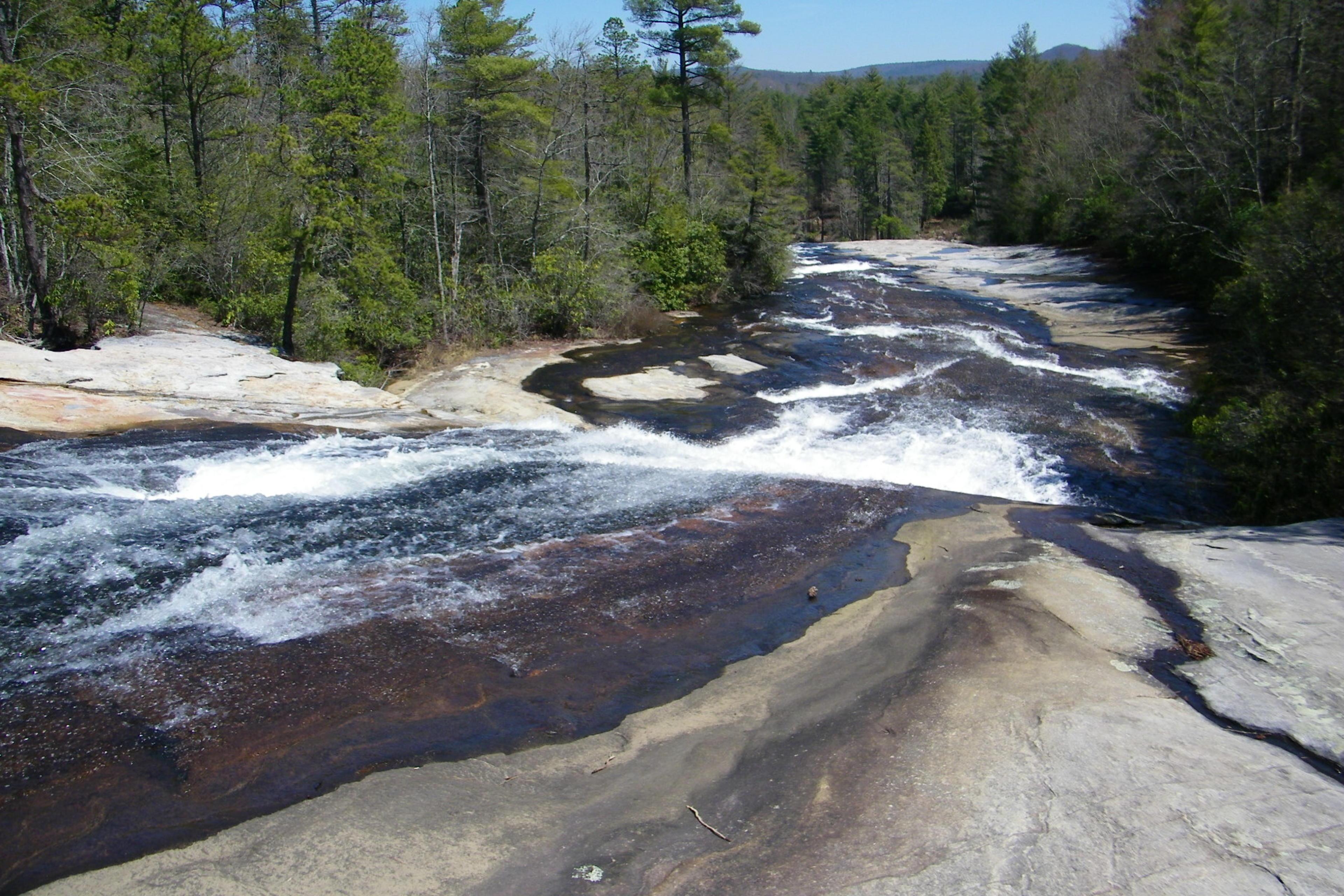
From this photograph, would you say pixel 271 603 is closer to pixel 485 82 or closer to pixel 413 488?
pixel 413 488

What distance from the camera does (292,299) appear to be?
16391mm

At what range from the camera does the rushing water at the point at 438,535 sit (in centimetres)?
557

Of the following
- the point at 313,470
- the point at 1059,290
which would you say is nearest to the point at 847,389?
the point at 313,470

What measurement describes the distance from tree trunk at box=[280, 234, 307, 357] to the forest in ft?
0.20

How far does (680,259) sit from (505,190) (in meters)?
7.36

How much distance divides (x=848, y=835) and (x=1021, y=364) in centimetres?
1716

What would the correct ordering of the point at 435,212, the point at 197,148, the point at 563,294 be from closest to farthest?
1. the point at 435,212
2. the point at 563,294
3. the point at 197,148

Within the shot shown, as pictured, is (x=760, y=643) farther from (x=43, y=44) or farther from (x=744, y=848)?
(x=43, y=44)

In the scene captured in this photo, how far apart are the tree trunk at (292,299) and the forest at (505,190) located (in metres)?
0.06

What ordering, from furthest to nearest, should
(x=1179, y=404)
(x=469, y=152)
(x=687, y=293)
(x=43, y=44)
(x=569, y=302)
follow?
(x=687, y=293) → (x=469, y=152) → (x=569, y=302) → (x=43, y=44) → (x=1179, y=404)

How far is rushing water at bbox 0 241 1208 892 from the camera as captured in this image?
18.3 ft

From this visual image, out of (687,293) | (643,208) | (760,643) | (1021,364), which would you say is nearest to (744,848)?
(760,643)

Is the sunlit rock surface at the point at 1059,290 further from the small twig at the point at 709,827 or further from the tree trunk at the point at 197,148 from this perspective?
the tree trunk at the point at 197,148

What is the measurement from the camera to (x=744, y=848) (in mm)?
4211
